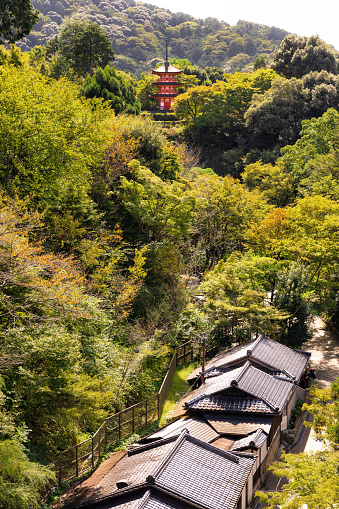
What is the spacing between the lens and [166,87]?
69.6m

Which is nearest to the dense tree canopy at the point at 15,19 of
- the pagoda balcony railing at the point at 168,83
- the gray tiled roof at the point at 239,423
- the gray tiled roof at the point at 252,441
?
the gray tiled roof at the point at 239,423

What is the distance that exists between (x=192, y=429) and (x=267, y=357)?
5615mm

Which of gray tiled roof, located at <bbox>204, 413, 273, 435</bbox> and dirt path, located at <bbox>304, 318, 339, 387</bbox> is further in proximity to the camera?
dirt path, located at <bbox>304, 318, 339, 387</bbox>

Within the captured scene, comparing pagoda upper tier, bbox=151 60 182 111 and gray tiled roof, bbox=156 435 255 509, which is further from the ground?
pagoda upper tier, bbox=151 60 182 111

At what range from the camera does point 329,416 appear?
13.2m

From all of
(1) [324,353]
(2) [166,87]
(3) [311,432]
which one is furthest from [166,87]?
(3) [311,432]

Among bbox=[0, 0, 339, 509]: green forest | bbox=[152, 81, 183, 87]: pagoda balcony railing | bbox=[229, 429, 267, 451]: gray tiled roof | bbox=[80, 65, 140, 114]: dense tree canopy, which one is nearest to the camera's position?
bbox=[0, 0, 339, 509]: green forest

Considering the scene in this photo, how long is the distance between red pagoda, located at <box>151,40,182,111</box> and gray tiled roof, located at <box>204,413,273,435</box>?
194 feet

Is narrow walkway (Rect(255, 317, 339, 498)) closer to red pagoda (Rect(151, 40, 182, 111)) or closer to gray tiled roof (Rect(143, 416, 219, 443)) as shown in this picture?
gray tiled roof (Rect(143, 416, 219, 443))

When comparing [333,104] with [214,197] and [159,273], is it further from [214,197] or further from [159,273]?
[159,273]

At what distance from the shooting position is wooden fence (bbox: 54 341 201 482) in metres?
14.9

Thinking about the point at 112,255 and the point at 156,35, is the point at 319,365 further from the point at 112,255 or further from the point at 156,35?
the point at 156,35

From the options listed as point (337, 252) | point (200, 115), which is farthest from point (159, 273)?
point (200, 115)

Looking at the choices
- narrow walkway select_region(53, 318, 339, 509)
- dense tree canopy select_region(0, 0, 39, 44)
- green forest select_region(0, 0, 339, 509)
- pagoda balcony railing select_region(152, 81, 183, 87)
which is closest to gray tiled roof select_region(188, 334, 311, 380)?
green forest select_region(0, 0, 339, 509)
